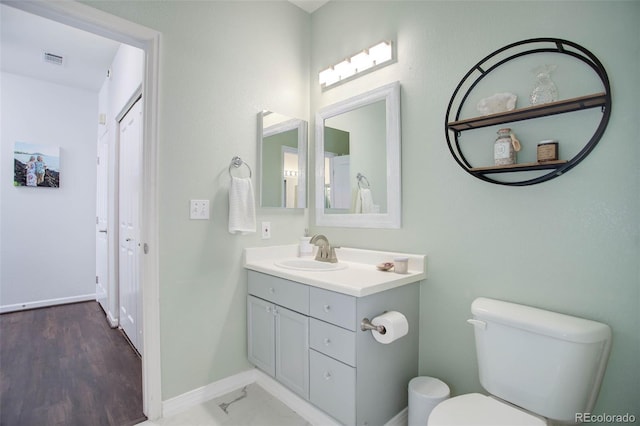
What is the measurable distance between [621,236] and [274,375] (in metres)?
1.72

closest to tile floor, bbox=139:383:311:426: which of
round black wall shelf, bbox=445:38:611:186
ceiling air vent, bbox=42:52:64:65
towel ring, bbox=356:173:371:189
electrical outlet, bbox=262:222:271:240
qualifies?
electrical outlet, bbox=262:222:271:240

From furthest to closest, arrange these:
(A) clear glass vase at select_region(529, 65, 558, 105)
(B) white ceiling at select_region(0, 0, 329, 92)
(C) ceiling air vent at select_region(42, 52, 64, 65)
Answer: (C) ceiling air vent at select_region(42, 52, 64, 65) < (B) white ceiling at select_region(0, 0, 329, 92) < (A) clear glass vase at select_region(529, 65, 558, 105)

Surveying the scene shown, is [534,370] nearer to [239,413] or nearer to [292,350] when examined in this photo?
[292,350]

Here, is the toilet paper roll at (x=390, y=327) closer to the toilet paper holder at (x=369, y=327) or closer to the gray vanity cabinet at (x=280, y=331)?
the toilet paper holder at (x=369, y=327)

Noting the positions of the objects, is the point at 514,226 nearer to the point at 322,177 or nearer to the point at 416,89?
the point at 416,89

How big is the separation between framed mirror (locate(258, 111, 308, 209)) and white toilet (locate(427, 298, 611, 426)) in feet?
4.68

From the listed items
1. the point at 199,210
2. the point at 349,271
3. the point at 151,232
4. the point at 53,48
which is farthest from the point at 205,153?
the point at 53,48

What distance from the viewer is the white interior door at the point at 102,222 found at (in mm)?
3305

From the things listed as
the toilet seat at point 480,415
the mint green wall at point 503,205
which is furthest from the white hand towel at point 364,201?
the toilet seat at point 480,415

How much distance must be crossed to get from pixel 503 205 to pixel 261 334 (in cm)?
150

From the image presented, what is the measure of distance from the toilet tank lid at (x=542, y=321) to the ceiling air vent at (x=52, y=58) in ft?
13.7

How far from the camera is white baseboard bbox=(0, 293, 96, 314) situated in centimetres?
342

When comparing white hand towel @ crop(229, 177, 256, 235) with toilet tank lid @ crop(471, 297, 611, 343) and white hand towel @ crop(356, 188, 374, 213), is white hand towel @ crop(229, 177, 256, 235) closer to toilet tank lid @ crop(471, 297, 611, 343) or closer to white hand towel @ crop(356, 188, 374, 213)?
white hand towel @ crop(356, 188, 374, 213)

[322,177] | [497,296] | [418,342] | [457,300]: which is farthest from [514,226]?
[322,177]
